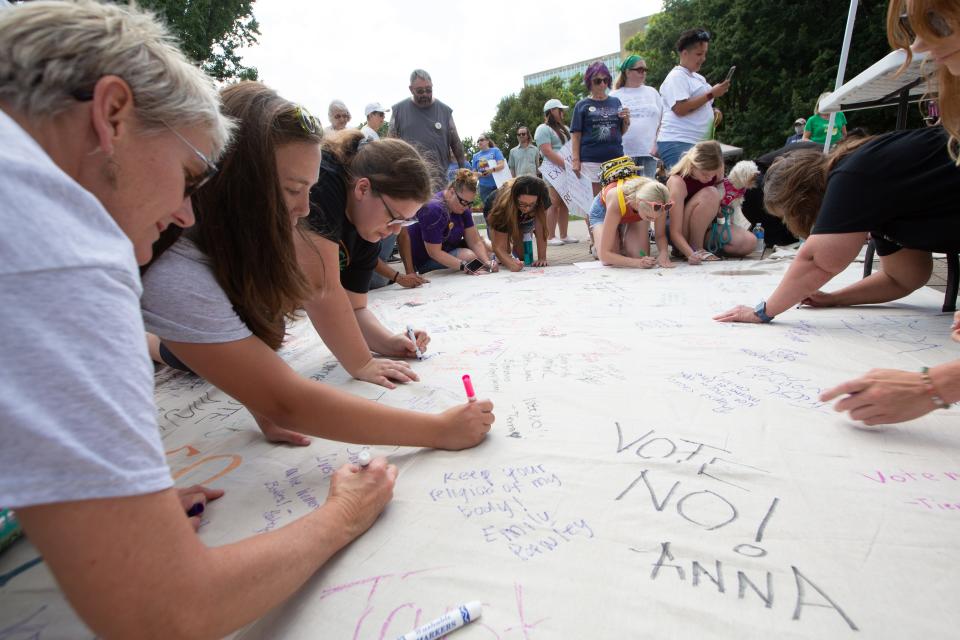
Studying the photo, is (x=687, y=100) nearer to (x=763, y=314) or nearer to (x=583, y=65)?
(x=763, y=314)

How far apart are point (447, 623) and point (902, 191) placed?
6.49 ft

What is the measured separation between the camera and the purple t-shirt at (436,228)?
416cm

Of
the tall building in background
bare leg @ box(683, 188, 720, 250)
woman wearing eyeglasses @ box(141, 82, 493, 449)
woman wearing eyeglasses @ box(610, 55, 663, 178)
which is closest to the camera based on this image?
woman wearing eyeglasses @ box(141, 82, 493, 449)

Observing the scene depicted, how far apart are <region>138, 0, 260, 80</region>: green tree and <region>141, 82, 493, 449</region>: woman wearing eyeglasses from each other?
11837 mm

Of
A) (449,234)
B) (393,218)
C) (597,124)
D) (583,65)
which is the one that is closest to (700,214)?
(597,124)

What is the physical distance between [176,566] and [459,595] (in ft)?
1.31

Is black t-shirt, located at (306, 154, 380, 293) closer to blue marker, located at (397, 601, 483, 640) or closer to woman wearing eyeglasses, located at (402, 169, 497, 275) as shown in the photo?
blue marker, located at (397, 601, 483, 640)

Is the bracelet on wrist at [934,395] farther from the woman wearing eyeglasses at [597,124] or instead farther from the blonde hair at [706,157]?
the woman wearing eyeglasses at [597,124]

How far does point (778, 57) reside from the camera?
14234mm

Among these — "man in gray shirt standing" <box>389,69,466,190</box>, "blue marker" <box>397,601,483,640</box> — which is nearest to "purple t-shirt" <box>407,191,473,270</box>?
"man in gray shirt standing" <box>389,69,466,190</box>

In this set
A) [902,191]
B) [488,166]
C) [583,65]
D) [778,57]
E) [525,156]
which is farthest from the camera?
[583,65]

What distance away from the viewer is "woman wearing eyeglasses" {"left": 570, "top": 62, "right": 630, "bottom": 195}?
4.94 metres

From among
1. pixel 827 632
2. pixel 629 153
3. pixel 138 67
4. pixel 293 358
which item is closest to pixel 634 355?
pixel 827 632

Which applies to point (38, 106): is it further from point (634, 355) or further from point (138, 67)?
point (634, 355)
